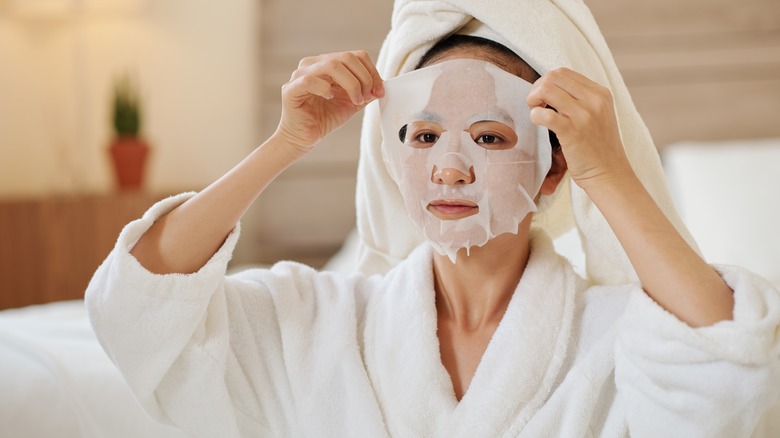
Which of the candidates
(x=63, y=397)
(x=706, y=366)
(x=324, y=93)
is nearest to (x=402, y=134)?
(x=324, y=93)

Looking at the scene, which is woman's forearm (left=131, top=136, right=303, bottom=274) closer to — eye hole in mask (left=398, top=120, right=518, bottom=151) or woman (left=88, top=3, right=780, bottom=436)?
woman (left=88, top=3, right=780, bottom=436)

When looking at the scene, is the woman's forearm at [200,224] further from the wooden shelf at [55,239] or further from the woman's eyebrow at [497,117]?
the wooden shelf at [55,239]

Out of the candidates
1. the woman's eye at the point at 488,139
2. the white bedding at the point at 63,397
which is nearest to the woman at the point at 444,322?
the woman's eye at the point at 488,139

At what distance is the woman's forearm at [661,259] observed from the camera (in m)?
0.88

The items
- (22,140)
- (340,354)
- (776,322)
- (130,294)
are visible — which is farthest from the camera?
(22,140)

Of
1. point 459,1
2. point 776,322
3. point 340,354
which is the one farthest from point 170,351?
point 776,322

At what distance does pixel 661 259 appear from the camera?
905 mm

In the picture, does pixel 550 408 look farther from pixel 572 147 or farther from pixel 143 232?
pixel 143 232

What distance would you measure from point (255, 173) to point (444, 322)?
1.11 feet

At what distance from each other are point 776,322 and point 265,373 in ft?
2.06

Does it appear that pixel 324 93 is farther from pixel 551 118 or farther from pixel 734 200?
pixel 734 200

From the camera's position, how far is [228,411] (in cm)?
106

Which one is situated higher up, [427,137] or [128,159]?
[427,137]

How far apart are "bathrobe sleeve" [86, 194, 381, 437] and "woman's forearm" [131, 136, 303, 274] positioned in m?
0.02
